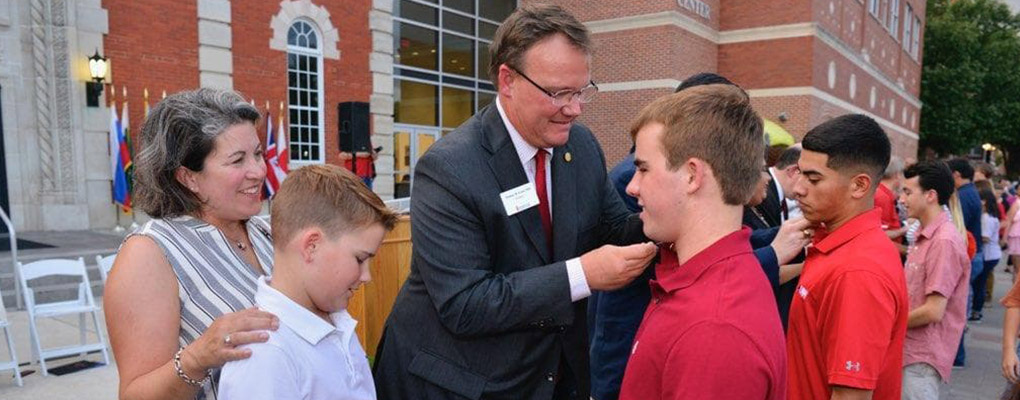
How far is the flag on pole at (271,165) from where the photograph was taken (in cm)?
1150

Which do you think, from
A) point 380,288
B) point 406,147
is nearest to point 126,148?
point 380,288

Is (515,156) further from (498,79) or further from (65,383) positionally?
(65,383)

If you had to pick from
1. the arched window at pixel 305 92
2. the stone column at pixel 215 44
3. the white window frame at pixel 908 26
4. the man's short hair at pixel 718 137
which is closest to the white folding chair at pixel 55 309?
the man's short hair at pixel 718 137

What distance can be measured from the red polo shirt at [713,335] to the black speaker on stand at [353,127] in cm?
984

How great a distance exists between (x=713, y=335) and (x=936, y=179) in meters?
3.81

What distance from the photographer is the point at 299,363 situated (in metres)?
1.41

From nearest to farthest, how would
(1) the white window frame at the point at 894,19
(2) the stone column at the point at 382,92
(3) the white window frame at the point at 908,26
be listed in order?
(2) the stone column at the point at 382,92, (1) the white window frame at the point at 894,19, (3) the white window frame at the point at 908,26

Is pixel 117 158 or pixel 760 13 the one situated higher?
pixel 760 13

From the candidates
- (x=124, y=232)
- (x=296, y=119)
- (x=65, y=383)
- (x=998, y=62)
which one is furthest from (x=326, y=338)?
(x=998, y=62)

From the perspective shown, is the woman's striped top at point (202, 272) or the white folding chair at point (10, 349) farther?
the white folding chair at point (10, 349)

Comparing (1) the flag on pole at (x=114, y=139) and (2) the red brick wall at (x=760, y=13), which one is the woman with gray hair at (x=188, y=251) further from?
(2) the red brick wall at (x=760, y=13)

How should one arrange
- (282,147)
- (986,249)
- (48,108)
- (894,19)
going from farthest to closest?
(894,19) < (282,147) < (48,108) < (986,249)

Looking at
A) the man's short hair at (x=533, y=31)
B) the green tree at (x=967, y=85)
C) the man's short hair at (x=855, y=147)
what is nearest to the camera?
the man's short hair at (x=533, y=31)

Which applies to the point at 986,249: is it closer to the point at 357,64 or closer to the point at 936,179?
the point at 936,179
